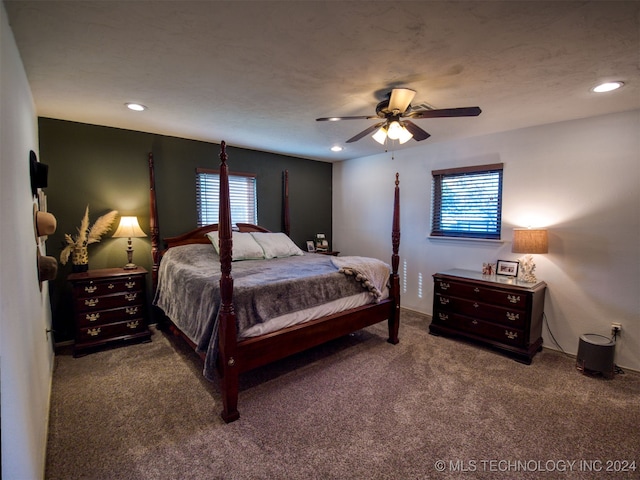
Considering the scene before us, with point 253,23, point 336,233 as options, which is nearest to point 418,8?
point 253,23

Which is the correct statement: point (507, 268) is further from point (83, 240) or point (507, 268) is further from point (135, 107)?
point (83, 240)

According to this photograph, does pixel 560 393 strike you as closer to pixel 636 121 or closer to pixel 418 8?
pixel 636 121

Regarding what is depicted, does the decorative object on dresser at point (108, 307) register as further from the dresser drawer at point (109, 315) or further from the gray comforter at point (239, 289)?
the gray comforter at point (239, 289)

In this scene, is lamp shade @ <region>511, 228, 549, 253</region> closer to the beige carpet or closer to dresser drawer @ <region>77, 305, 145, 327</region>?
the beige carpet

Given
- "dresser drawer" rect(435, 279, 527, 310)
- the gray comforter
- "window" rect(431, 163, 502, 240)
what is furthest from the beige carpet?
"window" rect(431, 163, 502, 240)

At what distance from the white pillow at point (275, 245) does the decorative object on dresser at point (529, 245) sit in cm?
251

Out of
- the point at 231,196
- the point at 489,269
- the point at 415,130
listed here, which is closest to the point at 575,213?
the point at 489,269

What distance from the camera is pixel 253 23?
1486 mm

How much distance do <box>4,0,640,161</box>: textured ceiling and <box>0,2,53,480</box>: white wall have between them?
35 centimetres

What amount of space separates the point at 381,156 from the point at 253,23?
3435 mm

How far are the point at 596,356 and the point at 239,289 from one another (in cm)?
305

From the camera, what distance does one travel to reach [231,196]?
14.0ft

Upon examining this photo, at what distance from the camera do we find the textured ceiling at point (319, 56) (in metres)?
1.40

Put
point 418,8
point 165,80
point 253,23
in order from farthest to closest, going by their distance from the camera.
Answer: point 165,80 < point 253,23 < point 418,8
